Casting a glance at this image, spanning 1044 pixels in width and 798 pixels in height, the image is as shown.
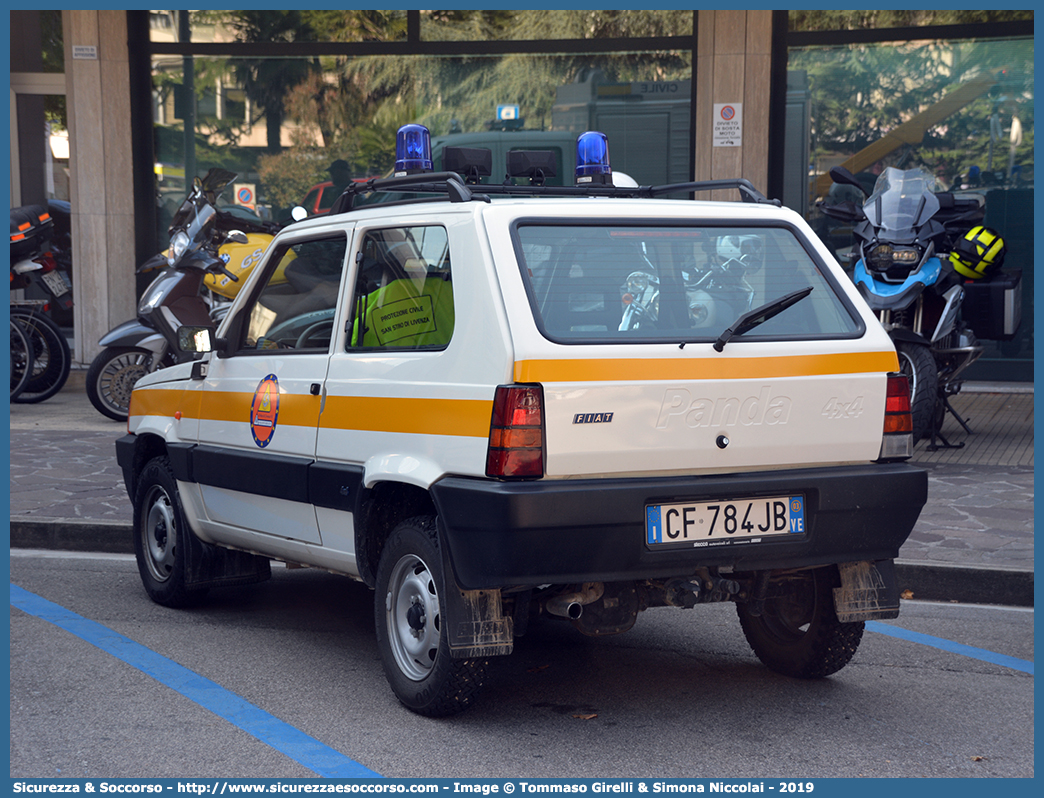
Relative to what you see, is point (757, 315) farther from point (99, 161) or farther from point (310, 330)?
point (99, 161)

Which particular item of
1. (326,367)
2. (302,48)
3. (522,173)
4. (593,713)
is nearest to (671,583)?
(593,713)

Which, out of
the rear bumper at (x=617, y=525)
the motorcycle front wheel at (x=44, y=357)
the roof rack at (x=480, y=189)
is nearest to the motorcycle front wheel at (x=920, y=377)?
the roof rack at (x=480, y=189)

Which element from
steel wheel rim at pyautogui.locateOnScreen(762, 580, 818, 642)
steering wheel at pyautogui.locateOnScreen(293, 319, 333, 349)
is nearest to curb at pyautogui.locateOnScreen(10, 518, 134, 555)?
steering wheel at pyautogui.locateOnScreen(293, 319, 333, 349)

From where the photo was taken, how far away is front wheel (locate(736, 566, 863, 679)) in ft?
14.7

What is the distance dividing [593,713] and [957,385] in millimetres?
6112

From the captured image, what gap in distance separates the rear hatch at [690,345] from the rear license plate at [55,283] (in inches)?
371

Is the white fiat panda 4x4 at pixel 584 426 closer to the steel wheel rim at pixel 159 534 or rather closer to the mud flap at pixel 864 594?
the mud flap at pixel 864 594

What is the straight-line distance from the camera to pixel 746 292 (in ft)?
13.7

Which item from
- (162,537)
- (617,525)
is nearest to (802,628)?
(617,525)

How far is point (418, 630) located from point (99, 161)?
10208 mm

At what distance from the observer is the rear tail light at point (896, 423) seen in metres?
4.23

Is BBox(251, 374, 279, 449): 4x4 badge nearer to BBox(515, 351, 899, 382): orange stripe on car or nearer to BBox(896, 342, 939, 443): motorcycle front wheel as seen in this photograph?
BBox(515, 351, 899, 382): orange stripe on car

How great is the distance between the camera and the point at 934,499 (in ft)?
24.6

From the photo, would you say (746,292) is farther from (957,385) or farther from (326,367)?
(957,385)
